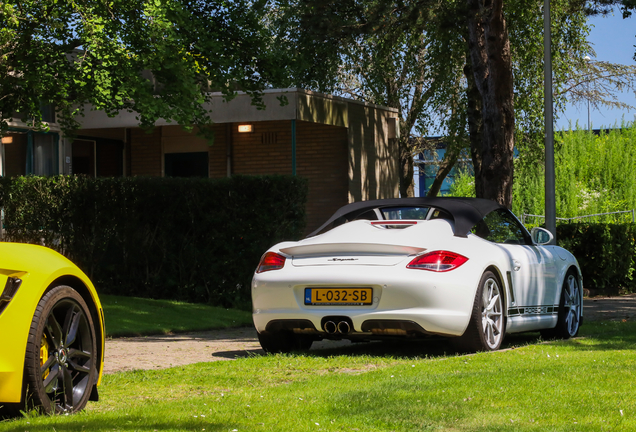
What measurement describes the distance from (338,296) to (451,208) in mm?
1616

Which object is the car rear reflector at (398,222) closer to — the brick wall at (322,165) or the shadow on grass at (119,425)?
the shadow on grass at (119,425)

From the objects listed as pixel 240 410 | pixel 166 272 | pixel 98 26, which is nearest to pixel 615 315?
pixel 166 272

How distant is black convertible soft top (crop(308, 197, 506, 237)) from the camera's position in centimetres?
809

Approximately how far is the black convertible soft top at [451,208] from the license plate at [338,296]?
0.99 meters

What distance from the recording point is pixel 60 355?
479cm

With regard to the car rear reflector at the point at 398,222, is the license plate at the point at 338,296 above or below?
below

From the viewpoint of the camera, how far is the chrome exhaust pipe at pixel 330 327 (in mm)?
7480

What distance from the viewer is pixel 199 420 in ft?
14.9

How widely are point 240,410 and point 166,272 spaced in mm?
9655

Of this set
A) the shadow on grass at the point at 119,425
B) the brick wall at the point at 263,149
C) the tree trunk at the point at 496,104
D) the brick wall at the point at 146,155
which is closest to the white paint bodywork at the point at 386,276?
the shadow on grass at the point at 119,425

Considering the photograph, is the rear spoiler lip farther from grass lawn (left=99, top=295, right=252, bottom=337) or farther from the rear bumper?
grass lawn (left=99, top=295, right=252, bottom=337)

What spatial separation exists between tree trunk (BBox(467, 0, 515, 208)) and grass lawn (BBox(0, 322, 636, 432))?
274 inches

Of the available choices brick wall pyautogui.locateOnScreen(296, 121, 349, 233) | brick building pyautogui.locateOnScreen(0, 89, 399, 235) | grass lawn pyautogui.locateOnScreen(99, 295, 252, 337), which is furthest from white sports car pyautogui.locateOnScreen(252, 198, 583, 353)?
brick wall pyautogui.locateOnScreen(296, 121, 349, 233)

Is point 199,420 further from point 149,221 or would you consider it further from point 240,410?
point 149,221
